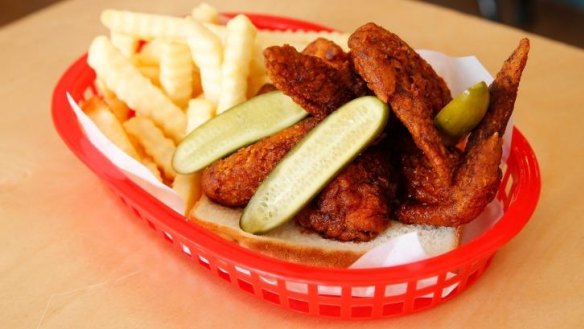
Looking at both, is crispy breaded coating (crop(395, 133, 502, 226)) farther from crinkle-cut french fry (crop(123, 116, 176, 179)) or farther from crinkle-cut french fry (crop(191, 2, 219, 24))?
crinkle-cut french fry (crop(191, 2, 219, 24))

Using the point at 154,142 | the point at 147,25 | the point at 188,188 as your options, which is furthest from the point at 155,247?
the point at 147,25

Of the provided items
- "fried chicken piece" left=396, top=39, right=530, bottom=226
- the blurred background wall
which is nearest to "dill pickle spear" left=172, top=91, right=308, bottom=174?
"fried chicken piece" left=396, top=39, right=530, bottom=226

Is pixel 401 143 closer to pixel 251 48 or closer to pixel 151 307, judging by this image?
pixel 251 48

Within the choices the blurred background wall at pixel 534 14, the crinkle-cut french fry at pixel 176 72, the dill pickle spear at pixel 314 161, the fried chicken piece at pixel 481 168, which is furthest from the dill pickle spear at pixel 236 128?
the blurred background wall at pixel 534 14

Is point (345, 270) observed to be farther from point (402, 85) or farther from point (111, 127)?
point (111, 127)

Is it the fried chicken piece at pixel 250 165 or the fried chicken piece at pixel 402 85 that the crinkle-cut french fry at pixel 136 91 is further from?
the fried chicken piece at pixel 402 85

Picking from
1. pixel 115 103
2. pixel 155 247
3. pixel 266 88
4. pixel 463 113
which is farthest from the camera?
pixel 115 103

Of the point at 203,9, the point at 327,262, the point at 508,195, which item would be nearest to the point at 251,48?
the point at 203,9
